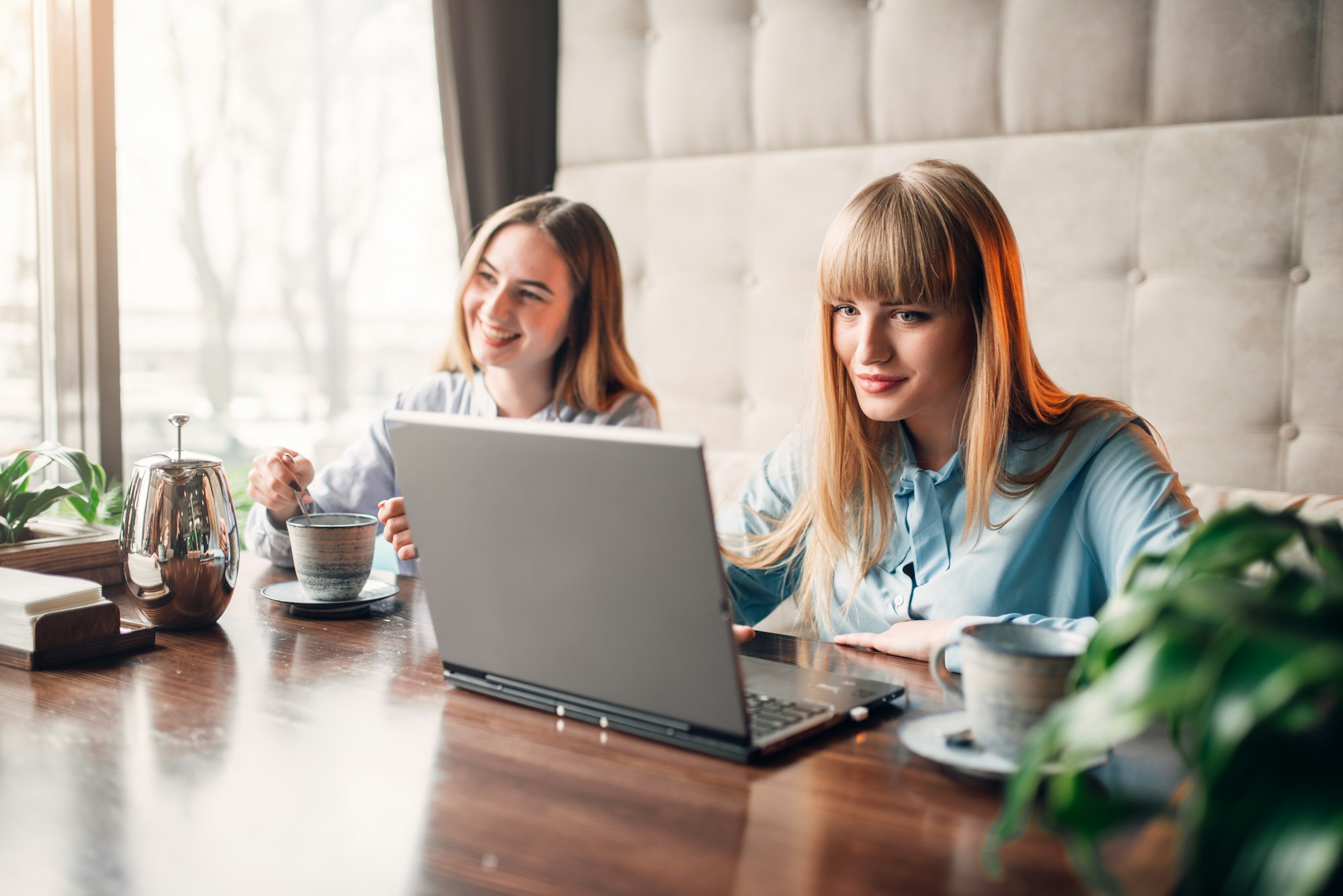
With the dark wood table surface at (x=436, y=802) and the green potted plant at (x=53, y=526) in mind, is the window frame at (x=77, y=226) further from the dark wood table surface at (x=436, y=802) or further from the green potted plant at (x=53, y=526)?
the dark wood table surface at (x=436, y=802)

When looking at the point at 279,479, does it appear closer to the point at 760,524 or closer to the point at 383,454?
the point at 383,454

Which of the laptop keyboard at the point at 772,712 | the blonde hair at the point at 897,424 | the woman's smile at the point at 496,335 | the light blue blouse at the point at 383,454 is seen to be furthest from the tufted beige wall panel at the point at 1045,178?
the laptop keyboard at the point at 772,712

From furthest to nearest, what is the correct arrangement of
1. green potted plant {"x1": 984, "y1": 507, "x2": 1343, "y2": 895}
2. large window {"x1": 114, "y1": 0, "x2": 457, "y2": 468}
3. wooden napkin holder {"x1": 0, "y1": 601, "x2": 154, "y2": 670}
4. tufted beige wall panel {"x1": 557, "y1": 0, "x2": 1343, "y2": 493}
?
large window {"x1": 114, "y1": 0, "x2": 457, "y2": 468} < tufted beige wall panel {"x1": 557, "y1": 0, "x2": 1343, "y2": 493} < wooden napkin holder {"x1": 0, "y1": 601, "x2": 154, "y2": 670} < green potted plant {"x1": 984, "y1": 507, "x2": 1343, "y2": 895}

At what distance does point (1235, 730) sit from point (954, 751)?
390 millimetres

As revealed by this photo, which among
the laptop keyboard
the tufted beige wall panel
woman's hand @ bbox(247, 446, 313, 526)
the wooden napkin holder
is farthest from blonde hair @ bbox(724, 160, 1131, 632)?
the wooden napkin holder

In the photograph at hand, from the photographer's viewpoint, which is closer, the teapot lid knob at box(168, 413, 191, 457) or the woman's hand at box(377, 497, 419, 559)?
the teapot lid knob at box(168, 413, 191, 457)

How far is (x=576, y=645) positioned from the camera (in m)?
0.85

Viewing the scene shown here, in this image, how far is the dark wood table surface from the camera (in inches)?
24.0

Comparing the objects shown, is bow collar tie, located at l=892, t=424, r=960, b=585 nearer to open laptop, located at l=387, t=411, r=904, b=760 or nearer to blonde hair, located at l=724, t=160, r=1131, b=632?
blonde hair, located at l=724, t=160, r=1131, b=632

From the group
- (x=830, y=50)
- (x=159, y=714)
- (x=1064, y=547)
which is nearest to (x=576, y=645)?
(x=159, y=714)

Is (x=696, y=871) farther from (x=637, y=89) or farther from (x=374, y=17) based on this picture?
(x=374, y=17)

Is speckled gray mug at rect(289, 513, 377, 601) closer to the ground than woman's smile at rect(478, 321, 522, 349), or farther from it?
closer to the ground

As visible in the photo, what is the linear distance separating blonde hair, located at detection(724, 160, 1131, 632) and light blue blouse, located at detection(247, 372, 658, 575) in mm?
425

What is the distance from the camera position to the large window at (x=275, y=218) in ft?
8.25
